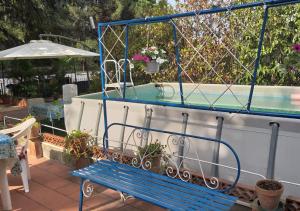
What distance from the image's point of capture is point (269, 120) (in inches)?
137

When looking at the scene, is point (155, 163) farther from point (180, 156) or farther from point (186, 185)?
point (186, 185)

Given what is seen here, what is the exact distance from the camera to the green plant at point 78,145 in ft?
14.2

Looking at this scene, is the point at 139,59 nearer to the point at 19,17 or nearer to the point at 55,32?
the point at 19,17

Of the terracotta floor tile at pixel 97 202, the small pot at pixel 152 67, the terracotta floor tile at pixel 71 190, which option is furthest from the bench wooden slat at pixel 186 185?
the small pot at pixel 152 67

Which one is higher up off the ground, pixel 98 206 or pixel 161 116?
pixel 161 116

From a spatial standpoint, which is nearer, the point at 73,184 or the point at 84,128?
the point at 73,184

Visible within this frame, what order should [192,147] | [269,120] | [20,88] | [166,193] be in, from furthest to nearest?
[20,88]
[192,147]
[269,120]
[166,193]

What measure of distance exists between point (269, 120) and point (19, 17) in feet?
35.8

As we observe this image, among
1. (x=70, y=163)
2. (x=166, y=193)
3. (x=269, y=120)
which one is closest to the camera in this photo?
(x=166, y=193)

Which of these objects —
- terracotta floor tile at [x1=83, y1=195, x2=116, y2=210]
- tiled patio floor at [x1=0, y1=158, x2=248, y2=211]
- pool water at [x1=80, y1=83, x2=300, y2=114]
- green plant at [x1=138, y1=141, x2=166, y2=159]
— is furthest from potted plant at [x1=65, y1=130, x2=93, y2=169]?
pool water at [x1=80, y1=83, x2=300, y2=114]

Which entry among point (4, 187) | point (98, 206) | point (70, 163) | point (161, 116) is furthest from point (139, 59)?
point (4, 187)

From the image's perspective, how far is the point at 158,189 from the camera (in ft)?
9.37

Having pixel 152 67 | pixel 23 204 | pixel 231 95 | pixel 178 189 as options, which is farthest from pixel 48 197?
pixel 231 95

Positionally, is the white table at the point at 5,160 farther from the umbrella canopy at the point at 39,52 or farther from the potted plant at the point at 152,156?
the umbrella canopy at the point at 39,52
